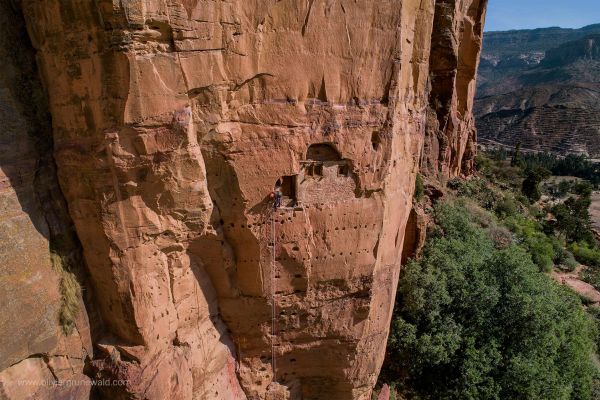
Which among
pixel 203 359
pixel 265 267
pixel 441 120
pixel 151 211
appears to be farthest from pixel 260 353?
pixel 441 120

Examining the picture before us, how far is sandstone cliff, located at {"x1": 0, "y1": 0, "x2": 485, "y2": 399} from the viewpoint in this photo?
5289 mm

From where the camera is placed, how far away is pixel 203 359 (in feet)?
22.9

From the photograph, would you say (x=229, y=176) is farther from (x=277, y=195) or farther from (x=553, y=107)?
(x=553, y=107)

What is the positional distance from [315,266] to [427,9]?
5.31 m

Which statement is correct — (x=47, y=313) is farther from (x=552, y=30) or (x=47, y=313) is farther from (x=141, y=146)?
(x=552, y=30)

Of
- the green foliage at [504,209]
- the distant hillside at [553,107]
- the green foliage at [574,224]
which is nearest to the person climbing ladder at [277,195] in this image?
the green foliage at [504,209]

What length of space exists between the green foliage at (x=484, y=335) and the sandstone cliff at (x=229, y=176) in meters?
3.19

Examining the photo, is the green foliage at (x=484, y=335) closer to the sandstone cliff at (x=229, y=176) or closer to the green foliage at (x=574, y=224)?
the sandstone cliff at (x=229, y=176)

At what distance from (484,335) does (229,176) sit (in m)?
Answer: 8.90

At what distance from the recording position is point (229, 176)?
6.36m

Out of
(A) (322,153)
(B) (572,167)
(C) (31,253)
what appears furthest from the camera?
(B) (572,167)

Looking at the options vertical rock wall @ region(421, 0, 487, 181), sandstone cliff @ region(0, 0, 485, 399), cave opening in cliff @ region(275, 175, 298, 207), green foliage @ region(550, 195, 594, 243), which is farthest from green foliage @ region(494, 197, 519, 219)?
cave opening in cliff @ region(275, 175, 298, 207)

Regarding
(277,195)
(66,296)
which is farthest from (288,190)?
(66,296)

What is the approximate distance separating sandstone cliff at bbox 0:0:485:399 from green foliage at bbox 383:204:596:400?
3.19 m
